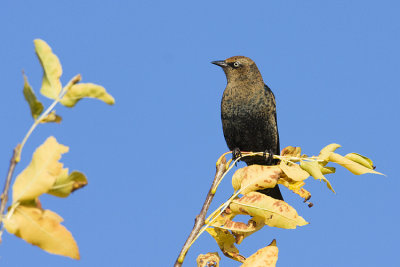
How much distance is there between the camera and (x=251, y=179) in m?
2.54

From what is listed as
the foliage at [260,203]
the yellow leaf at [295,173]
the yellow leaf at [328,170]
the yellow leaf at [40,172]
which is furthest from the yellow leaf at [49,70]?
the yellow leaf at [328,170]

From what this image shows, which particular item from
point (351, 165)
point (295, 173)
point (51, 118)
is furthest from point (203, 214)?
point (51, 118)

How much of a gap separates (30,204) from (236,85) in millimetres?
6032

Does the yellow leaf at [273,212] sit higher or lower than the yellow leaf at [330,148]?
lower

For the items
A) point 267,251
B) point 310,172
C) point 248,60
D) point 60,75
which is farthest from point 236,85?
point 60,75

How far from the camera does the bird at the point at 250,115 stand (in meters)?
7.09

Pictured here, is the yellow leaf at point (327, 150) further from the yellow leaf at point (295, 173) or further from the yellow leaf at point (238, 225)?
the yellow leaf at point (238, 225)

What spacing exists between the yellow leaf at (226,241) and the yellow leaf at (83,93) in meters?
1.15

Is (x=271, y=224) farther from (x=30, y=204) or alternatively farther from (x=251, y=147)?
(x=251, y=147)

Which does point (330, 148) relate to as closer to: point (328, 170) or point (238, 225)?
point (328, 170)

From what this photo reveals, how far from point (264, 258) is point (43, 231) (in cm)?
97

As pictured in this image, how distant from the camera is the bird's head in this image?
7496mm

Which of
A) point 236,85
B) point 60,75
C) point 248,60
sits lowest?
point 60,75

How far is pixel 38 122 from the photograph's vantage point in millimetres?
1489
